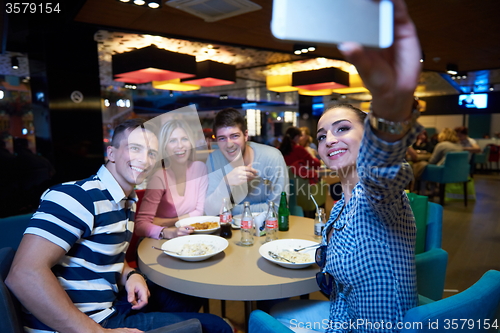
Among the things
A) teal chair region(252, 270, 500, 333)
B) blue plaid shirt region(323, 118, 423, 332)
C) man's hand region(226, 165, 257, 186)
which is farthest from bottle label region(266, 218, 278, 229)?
teal chair region(252, 270, 500, 333)

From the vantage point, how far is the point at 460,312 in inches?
33.1

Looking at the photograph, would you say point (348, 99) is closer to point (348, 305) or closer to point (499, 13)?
point (499, 13)

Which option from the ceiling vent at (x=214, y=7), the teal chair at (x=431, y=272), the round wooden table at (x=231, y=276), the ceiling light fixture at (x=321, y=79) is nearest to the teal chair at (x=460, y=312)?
the round wooden table at (x=231, y=276)

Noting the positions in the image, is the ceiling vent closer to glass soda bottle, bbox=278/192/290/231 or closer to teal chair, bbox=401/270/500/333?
glass soda bottle, bbox=278/192/290/231

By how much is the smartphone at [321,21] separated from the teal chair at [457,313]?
0.85 m

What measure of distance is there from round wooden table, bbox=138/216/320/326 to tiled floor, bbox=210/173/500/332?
1135mm

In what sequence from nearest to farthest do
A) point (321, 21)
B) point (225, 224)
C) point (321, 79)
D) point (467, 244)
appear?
point (321, 21)
point (225, 224)
point (467, 244)
point (321, 79)

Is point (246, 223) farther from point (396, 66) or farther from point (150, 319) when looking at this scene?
point (396, 66)

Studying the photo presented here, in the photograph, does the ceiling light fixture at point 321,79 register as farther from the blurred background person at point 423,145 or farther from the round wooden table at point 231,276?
the round wooden table at point 231,276

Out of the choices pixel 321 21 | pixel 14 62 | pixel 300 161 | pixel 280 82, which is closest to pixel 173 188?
pixel 321 21

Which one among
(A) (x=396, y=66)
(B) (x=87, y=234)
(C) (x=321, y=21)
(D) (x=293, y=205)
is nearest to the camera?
(C) (x=321, y=21)

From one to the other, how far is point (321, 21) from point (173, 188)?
2096 millimetres

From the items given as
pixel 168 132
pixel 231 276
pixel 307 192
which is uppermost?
pixel 168 132

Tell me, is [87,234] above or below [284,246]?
above
